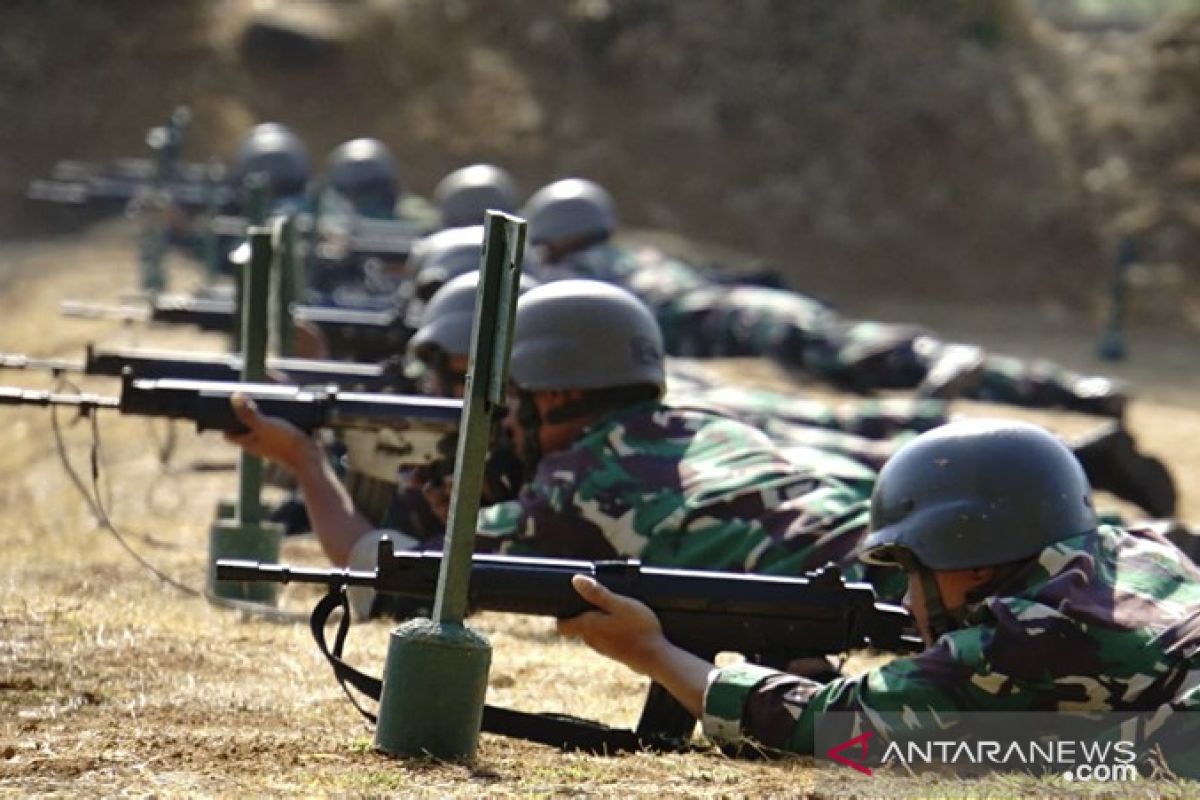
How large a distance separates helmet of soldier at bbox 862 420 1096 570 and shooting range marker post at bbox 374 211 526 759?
42.6 inches

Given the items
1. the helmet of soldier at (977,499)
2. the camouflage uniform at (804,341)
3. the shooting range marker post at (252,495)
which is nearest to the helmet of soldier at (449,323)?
the shooting range marker post at (252,495)

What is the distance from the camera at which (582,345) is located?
862 centimetres

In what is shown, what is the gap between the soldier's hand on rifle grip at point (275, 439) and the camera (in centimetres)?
842

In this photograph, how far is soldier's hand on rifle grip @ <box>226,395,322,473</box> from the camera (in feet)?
27.6

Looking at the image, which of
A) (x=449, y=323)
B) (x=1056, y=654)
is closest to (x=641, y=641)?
(x=1056, y=654)

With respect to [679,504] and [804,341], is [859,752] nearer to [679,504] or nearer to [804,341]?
[679,504]

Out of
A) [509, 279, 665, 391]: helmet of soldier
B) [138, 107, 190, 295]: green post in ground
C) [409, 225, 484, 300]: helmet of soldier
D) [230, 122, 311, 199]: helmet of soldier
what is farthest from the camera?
[230, 122, 311, 199]: helmet of soldier

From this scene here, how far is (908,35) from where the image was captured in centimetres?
3425

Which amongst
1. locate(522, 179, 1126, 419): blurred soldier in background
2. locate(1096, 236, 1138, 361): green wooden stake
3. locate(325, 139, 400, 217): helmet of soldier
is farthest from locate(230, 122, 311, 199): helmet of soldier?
locate(1096, 236, 1138, 361): green wooden stake

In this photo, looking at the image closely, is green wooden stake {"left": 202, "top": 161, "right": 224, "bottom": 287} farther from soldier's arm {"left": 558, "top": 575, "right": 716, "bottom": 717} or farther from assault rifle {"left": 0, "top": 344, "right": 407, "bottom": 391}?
soldier's arm {"left": 558, "top": 575, "right": 716, "bottom": 717}

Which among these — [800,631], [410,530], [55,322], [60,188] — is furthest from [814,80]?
[800,631]

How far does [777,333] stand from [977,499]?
44.7 feet

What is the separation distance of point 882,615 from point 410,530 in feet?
10.5

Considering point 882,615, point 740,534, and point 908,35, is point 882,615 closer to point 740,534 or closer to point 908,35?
point 740,534
